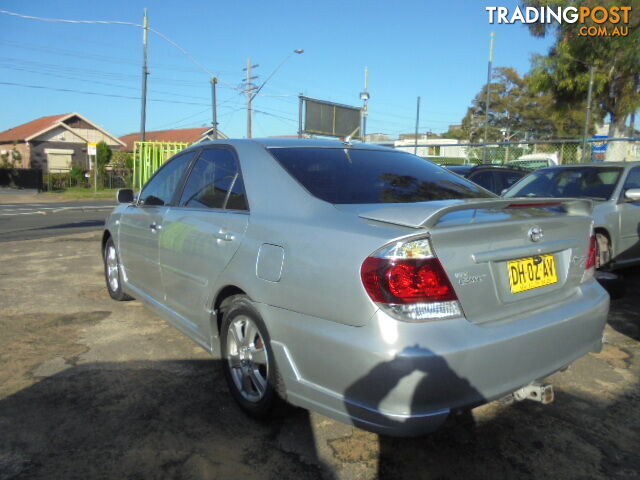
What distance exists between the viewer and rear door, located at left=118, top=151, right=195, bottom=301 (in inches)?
155

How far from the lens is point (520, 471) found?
2.42 metres

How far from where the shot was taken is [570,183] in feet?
22.2

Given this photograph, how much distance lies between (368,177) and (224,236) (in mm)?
899

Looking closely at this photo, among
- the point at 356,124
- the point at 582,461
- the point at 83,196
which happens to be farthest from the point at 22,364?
the point at 83,196

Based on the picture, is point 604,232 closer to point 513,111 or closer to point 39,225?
point 39,225

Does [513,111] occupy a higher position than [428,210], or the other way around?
[513,111]

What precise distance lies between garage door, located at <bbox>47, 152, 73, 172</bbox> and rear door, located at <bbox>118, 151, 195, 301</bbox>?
44.4 meters

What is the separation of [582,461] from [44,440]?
104 inches

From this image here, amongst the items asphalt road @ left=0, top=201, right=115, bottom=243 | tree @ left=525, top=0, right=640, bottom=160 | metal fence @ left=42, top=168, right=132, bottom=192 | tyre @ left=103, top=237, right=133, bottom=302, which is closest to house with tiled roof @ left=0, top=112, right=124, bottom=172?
metal fence @ left=42, top=168, right=132, bottom=192

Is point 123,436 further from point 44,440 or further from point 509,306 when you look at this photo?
point 509,306

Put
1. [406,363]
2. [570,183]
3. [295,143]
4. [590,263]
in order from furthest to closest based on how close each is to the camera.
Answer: [570,183] → [295,143] → [590,263] → [406,363]

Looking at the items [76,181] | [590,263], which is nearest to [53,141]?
[76,181]

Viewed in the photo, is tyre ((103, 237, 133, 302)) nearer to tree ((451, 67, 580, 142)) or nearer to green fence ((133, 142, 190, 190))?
green fence ((133, 142, 190, 190))

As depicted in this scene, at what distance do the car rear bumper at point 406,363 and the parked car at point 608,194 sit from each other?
13.9 feet
